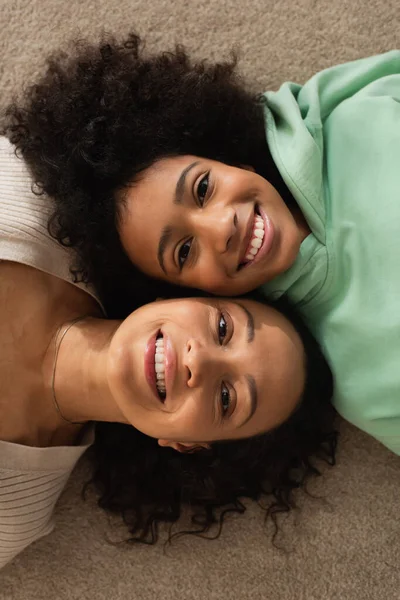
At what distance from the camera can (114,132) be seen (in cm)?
91

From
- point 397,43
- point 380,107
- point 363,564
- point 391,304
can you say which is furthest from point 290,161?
point 363,564

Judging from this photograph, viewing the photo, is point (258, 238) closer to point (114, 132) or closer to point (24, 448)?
point (114, 132)

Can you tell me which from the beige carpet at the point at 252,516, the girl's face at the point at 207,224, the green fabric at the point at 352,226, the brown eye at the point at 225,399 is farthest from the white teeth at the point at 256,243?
the beige carpet at the point at 252,516

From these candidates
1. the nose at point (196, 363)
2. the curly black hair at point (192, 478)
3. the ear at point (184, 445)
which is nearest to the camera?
the nose at point (196, 363)

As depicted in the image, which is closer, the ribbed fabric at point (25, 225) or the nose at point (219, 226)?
the nose at point (219, 226)

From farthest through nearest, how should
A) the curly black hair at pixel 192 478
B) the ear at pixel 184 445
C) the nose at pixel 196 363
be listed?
the curly black hair at pixel 192 478
the ear at pixel 184 445
the nose at pixel 196 363

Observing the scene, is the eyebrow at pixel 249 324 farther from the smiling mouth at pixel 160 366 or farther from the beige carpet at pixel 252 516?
the beige carpet at pixel 252 516

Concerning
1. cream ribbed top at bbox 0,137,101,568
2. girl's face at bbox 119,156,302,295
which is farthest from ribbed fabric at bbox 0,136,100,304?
girl's face at bbox 119,156,302,295

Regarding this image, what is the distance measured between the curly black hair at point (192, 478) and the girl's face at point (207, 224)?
327 millimetres

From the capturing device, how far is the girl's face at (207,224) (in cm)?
84

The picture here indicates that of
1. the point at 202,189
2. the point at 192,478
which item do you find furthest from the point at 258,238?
the point at 192,478

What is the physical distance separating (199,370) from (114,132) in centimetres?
39

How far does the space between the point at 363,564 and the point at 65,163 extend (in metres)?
0.90

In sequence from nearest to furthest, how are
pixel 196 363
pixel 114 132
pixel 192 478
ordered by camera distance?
pixel 196 363 → pixel 114 132 → pixel 192 478
